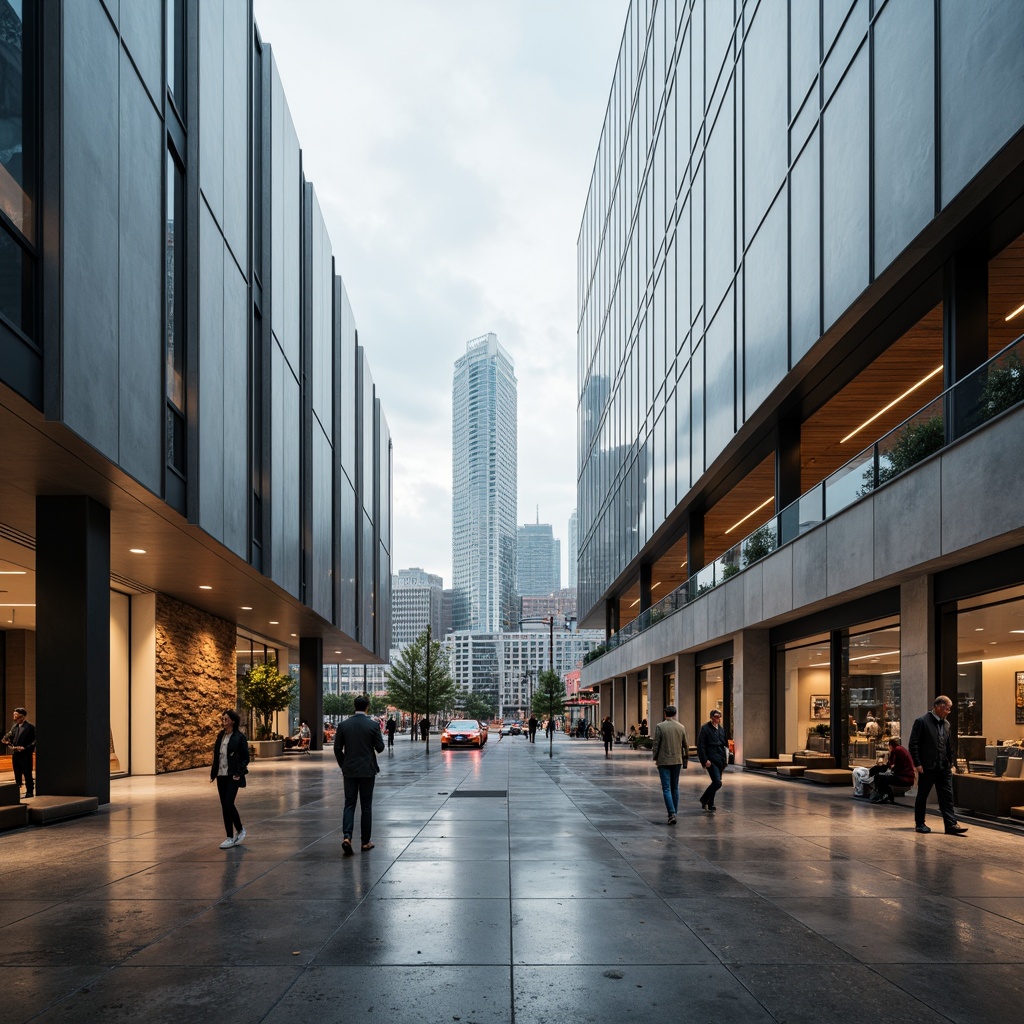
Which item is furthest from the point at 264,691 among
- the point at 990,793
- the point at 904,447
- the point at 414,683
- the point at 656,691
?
the point at 414,683

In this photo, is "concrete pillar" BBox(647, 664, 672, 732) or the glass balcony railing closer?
the glass balcony railing

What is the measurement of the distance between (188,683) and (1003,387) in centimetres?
2372

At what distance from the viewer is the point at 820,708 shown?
931 inches

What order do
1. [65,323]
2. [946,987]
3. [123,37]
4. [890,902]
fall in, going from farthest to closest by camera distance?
[123,37], [65,323], [890,902], [946,987]

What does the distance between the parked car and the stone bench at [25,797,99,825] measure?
3247 centimetres

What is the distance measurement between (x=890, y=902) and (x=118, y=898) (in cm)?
701

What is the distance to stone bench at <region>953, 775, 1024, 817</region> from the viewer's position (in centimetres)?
1413

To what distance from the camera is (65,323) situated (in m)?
12.4

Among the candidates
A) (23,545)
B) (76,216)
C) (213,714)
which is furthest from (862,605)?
(213,714)

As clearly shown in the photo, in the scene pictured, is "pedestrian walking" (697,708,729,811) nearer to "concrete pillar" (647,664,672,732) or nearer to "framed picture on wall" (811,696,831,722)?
"framed picture on wall" (811,696,831,722)

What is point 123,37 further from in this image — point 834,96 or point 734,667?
point 734,667

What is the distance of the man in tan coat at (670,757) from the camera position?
14617 millimetres

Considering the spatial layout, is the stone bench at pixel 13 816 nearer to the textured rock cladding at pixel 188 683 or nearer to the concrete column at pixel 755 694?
the textured rock cladding at pixel 188 683

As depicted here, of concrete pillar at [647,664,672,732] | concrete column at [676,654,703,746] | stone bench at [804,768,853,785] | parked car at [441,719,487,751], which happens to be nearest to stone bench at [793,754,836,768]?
stone bench at [804,768,853,785]
